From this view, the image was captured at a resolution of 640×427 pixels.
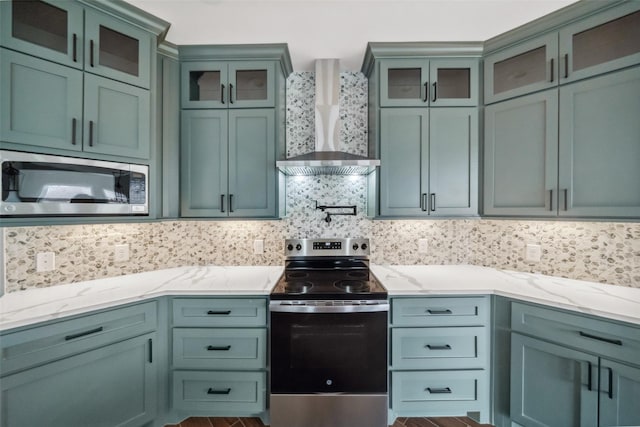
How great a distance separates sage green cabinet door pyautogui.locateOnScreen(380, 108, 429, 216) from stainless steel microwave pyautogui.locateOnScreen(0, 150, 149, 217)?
5.71 ft

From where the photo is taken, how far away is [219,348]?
1.61m

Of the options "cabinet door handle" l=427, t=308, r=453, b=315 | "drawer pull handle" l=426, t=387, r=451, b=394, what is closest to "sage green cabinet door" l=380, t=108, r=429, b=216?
"cabinet door handle" l=427, t=308, r=453, b=315

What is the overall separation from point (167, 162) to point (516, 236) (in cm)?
287

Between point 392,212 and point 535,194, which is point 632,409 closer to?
point 535,194

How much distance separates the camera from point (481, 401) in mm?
1633

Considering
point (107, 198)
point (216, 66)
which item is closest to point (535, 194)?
point (216, 66)

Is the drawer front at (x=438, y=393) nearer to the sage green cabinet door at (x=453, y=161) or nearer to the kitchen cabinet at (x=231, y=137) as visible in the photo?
the sage green cabinet door at (x=453, y=161)

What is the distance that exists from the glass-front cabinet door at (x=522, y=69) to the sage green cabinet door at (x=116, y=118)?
252 cm

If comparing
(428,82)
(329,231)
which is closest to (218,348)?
(329,231)

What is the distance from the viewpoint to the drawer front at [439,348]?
5.33 feet

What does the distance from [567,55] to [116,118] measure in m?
2.91

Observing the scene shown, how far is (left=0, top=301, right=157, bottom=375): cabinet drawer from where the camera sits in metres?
1.13

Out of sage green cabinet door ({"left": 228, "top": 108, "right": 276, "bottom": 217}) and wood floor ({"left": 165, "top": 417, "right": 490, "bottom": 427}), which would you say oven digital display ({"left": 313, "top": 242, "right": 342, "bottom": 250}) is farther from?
wood floor ({"left": 165, "top": 417, "right": 490, "bottom": 427})

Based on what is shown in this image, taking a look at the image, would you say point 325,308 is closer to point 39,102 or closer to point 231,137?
point 231,137
